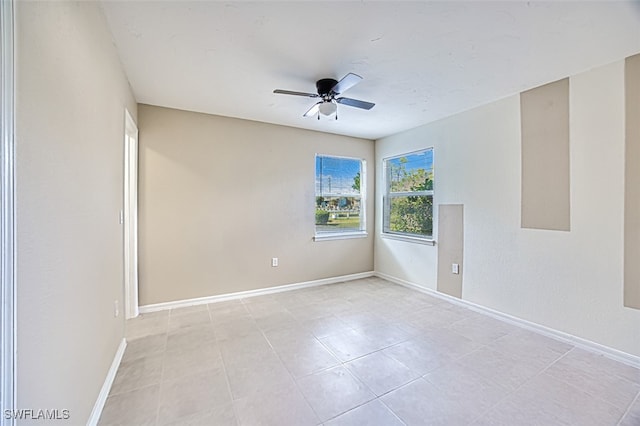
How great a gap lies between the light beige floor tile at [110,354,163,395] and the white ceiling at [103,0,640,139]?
248 centimetres

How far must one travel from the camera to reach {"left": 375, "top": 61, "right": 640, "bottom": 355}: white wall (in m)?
2.23

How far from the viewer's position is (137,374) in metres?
2.01

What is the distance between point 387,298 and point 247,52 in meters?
3.25

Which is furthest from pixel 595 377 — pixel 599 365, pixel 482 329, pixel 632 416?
pixel 482 329

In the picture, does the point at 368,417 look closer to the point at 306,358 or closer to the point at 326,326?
the point at 306,358

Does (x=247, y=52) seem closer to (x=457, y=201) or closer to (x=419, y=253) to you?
(x=457, y=201)

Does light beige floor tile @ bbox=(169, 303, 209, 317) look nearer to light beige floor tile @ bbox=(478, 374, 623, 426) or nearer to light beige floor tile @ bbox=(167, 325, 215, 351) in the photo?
light beige floor tile @ bbox=(167, 325, 215, 351)

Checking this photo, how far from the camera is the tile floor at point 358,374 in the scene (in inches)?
64.0

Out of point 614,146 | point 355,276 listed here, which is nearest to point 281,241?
point 355,276

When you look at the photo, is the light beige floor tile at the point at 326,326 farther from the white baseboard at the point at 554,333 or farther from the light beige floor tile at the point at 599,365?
the light beige floor tile at the point at 599,365

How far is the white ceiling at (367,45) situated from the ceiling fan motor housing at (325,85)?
76 millimetres

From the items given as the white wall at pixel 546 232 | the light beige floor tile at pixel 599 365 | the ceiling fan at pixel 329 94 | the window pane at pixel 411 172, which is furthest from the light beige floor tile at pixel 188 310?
the light beige floor tile at pixel 599 365

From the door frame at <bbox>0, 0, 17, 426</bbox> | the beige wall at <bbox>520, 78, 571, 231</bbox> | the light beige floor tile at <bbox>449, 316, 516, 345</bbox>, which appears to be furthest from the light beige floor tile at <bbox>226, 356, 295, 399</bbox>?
the beige wall at <bbox>520, 78, 571, 231</bbox>

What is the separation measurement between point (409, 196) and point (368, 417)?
3.25m
